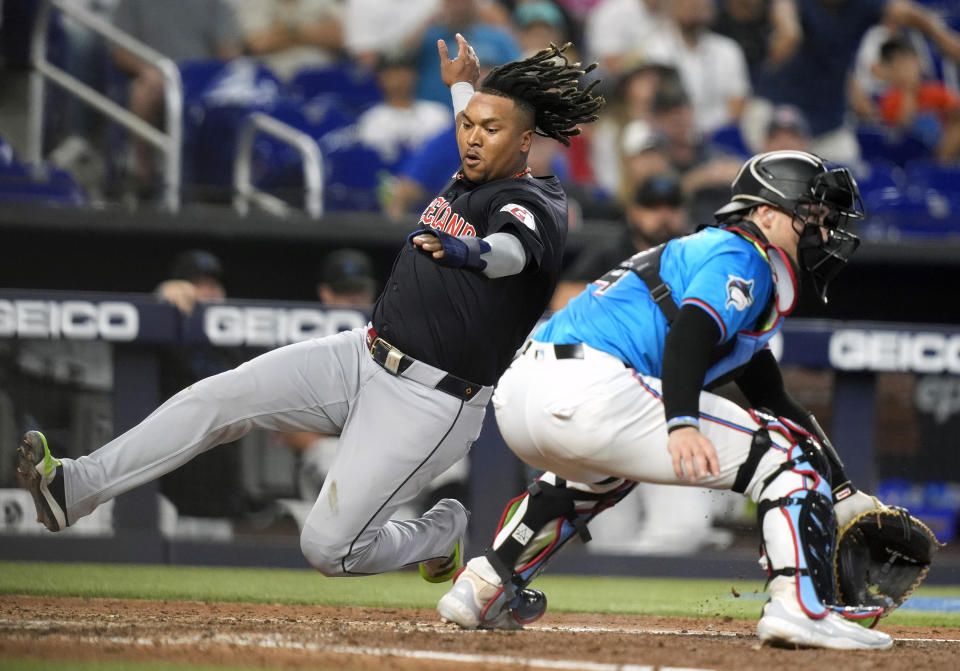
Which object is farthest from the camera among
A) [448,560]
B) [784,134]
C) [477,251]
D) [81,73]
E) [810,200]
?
[784,134]

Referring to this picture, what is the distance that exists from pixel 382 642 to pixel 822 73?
23.6ft

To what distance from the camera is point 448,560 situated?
4.00 meters

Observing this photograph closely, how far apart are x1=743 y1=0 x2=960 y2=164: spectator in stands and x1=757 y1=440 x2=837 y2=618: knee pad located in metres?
6.12

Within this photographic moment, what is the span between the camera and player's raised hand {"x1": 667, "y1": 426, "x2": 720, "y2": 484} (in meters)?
3.19

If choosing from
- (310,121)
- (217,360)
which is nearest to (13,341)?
(217,360)

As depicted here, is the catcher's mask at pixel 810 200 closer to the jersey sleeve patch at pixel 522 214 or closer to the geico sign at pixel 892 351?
the jersey sleeve patch at pixel 522 214

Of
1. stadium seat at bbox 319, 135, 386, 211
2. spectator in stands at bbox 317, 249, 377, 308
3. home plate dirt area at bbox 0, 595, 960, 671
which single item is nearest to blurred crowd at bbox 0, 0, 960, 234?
stadium seat at bbox 319, 135, 386, 211

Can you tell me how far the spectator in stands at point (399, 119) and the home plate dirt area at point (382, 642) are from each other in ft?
15.1

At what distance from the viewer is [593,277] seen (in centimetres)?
677

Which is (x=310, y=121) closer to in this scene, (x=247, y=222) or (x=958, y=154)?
(x=247, y=222)

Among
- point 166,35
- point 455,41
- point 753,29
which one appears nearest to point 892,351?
point 455,41

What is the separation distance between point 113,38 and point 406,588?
4064 mm

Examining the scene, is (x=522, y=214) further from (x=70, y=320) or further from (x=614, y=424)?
(x=70, y=320)

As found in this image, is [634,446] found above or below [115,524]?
above
